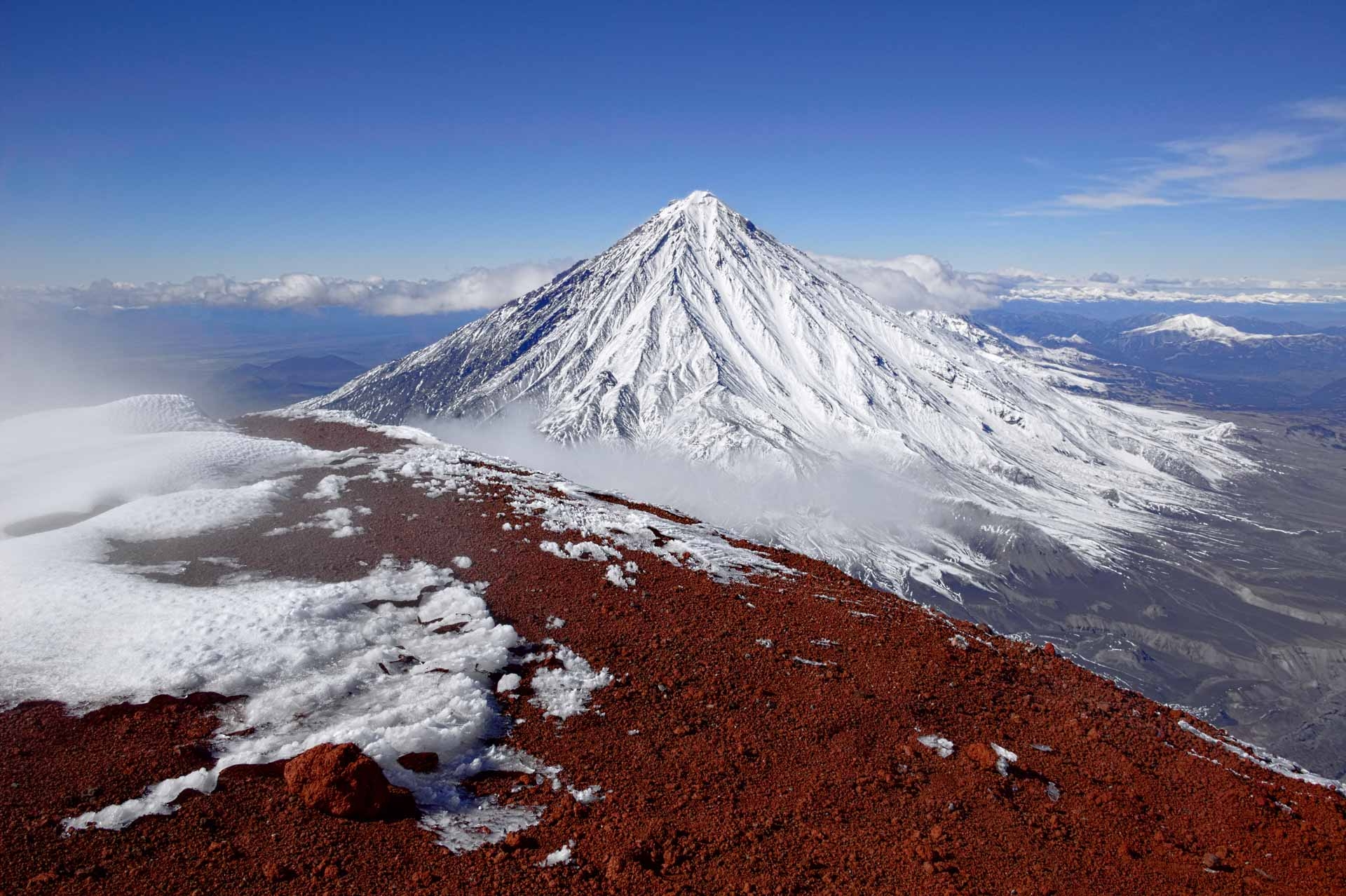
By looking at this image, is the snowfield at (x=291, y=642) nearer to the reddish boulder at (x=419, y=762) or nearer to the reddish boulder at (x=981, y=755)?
the reddish boulder at (x=419, y=762)

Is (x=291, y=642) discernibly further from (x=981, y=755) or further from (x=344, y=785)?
(x=981, y=755)

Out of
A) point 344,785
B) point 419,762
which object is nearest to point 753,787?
point 419,762

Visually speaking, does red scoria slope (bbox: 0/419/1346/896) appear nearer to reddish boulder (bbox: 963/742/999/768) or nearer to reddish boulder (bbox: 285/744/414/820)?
reddish boulder (bbox: 963/742/999/768)

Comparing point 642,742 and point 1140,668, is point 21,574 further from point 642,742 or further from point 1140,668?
point 1140,668

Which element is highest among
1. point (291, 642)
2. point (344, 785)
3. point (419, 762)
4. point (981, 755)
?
point (291, 642)

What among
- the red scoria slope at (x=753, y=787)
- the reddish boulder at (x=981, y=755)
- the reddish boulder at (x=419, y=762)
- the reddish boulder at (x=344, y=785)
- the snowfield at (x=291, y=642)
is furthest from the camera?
the reddish boulder at (x=981, y=755)

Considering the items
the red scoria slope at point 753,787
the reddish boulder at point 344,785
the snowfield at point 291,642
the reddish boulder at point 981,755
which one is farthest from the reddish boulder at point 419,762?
the reddish boulder at point 981,755
